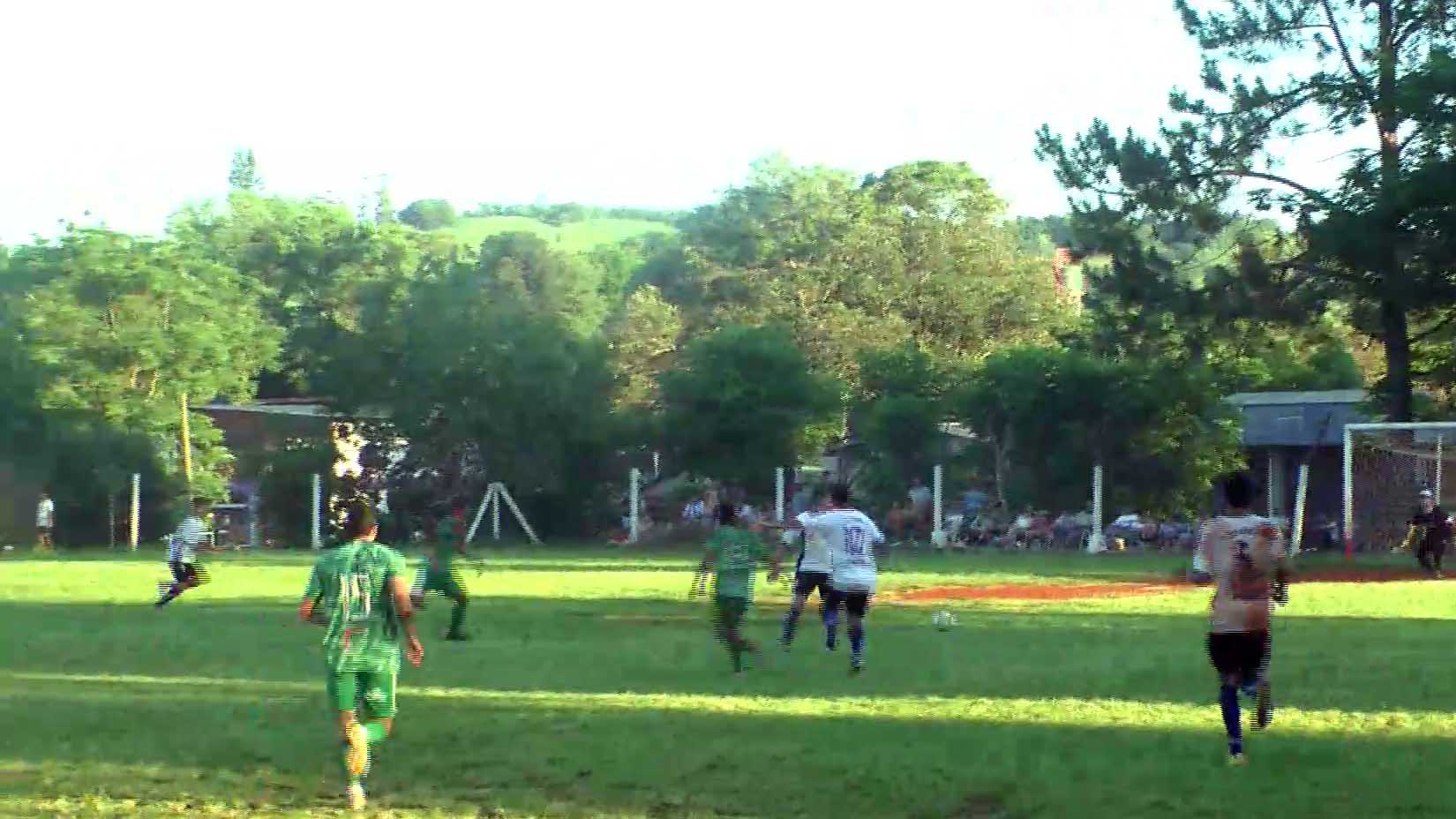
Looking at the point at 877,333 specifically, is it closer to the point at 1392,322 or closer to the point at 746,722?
the point at 1392,322

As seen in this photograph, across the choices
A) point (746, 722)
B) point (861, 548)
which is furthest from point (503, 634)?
point (746, 722)

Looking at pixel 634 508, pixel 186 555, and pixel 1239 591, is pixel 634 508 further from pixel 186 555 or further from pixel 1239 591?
pixel 1239 591

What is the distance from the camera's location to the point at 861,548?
17641 mm

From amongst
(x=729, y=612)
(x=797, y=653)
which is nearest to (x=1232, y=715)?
(x=729, y=612)

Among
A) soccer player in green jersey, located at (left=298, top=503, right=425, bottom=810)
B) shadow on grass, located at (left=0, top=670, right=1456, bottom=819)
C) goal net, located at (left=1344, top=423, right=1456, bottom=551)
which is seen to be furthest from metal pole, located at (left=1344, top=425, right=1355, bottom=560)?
soccer player in green jersey, located at (left=298, top=503, right=425, bottom=810)

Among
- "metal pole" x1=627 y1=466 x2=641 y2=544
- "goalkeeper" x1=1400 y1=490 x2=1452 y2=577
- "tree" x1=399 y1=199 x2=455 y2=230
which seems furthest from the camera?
"tree" x1=399 y1=199 x2=455 y2=230

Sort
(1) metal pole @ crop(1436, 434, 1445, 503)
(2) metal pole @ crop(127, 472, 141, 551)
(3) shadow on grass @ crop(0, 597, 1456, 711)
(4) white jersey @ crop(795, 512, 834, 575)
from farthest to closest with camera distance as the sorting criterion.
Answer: (2) metal pole @ crop(127, 472, 141, 551) < (1) metal pole @ crop(1436, 434, 1445, 503) < (4) white jersey @ crop(795, 512, 834, 575) < (3) shadow on grass @ crop(0, 597, 1456, 711)

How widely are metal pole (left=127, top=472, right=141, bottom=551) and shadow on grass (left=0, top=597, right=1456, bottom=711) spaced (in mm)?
28761

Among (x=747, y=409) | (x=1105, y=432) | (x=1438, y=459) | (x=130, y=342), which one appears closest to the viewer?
(x=1438, y=459)

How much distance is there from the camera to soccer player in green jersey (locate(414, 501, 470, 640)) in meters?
21.2

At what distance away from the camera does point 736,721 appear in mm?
13742

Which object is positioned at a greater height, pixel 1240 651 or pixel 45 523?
pixel 1240 651

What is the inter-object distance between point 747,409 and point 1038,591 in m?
22.1

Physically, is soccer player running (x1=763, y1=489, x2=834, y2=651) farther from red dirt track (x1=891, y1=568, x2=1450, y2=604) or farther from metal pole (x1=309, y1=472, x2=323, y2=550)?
metal pole (x1=309, y1=472, x2=323, y2=550)
